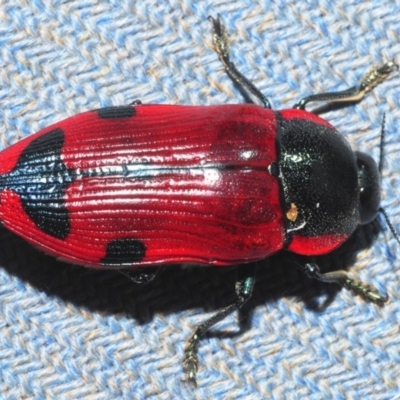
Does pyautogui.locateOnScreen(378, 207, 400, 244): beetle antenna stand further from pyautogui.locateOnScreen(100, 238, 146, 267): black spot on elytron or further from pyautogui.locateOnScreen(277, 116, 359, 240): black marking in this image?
pyautogui.locateOnScreen(100, 238, 146, 267): black spot on elytron

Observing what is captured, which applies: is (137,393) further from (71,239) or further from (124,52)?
(124,52)

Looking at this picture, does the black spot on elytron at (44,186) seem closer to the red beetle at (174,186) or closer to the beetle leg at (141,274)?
the red beetle at (174,186)

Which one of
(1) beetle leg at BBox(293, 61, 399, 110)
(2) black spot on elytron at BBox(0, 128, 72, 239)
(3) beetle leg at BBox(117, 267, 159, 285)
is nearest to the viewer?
(2) black spot on elytron at BBox(0, 128, 72, 239)

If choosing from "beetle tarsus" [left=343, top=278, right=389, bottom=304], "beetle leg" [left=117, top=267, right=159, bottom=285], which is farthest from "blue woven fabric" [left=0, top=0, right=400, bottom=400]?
"beetle leg" [left=117, top=267, right=159, bottom=285]

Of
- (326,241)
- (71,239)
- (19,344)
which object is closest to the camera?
(71,239)

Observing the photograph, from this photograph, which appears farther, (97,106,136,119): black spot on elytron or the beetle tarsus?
the beetle tarsus

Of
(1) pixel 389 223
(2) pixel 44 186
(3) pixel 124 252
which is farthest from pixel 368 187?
(2) pixel 44 186

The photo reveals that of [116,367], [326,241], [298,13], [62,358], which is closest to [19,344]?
[62,358]
